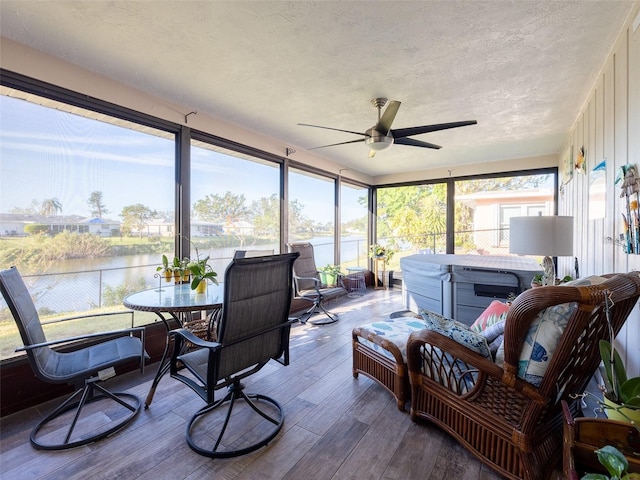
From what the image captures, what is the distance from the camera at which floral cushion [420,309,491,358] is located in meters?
1.55

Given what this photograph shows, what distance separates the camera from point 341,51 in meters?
2.16

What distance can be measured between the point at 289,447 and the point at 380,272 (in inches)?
202

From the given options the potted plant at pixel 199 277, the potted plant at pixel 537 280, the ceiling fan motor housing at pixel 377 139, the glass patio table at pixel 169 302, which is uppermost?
the ceiling fan motor housing at pixel 377 139

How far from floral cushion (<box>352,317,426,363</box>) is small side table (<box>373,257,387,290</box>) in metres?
3.85

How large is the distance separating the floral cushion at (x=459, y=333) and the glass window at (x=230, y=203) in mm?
2565

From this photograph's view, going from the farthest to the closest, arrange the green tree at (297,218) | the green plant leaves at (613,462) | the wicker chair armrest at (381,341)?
the green tree at (297,218), the wicker chair armrest at (381,341), the green plant leaves at (613,462)

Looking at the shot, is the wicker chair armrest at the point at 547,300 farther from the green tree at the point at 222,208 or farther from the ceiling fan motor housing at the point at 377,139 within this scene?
the green tree at the point at 222,208

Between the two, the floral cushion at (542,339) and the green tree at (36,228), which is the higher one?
the green tree at (36,228)

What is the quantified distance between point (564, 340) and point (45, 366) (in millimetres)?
2608

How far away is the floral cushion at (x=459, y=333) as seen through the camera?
1.55 metres

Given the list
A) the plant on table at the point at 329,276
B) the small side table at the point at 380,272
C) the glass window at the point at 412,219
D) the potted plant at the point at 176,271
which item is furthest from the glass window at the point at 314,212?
the potted plant at the point at 176,271

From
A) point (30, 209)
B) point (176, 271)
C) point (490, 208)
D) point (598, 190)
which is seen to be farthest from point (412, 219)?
point (30, 209)

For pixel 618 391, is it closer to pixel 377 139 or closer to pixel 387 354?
pixel 387 354

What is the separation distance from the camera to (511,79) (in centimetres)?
254
